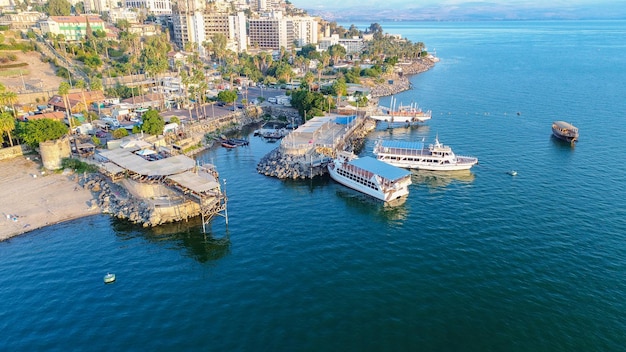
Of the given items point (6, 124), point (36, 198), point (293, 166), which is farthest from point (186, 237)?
point (6, 124)

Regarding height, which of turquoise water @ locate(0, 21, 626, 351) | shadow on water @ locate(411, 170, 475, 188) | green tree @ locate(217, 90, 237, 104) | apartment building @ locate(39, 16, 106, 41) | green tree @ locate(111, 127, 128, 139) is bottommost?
turquoise water @ locate(0, 21, 626, 351)

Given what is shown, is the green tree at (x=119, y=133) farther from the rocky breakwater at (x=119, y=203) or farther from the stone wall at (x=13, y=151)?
the rocky breakwater at (x=119, y=203)

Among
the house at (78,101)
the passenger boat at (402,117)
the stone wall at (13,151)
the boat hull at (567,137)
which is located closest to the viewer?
the stone wall at (13,151)

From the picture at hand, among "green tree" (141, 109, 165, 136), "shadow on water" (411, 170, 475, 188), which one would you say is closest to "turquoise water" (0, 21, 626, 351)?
"shadow on water" (411, 170, 475, 188)

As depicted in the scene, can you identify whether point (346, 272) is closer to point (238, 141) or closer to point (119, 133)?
point (238, 141)

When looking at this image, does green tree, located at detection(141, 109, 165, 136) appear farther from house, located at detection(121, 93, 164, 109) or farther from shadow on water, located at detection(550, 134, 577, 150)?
shadow on water, located at detection(550, 134, 577, 150)

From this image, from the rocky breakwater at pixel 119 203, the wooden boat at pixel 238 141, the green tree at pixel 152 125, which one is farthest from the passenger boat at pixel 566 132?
the green tree at pixel 152 125

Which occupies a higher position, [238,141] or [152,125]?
[152,125]
